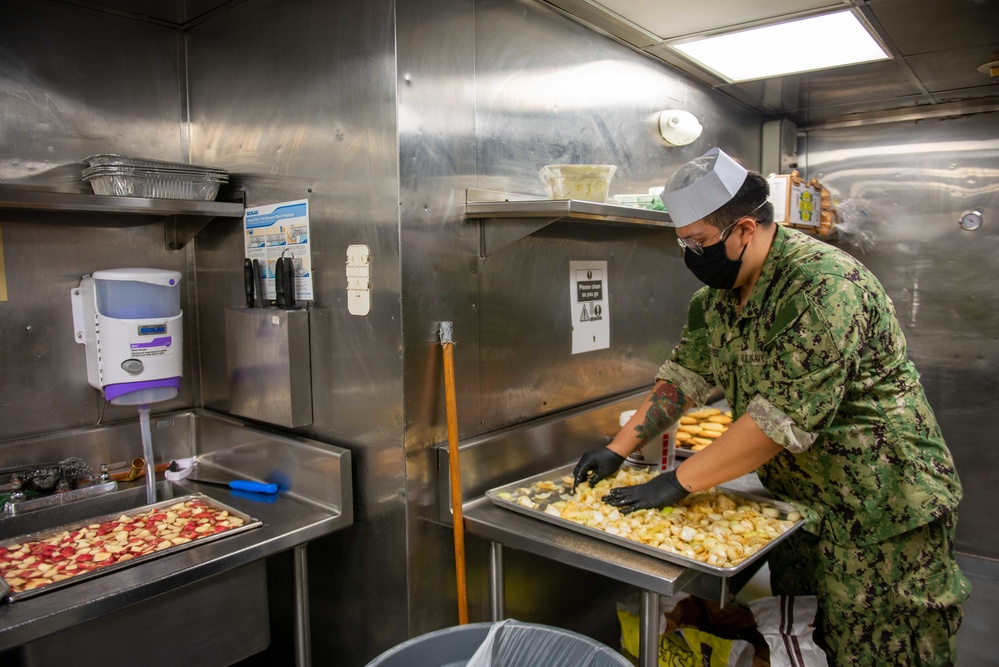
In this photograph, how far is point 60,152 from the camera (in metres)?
2.19

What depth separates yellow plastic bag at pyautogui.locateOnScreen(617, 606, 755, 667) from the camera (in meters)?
2.00

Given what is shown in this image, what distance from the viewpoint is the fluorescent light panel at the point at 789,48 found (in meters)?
2.37

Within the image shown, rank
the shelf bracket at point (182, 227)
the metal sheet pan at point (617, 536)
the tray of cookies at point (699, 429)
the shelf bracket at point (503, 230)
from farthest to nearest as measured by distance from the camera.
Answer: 1. the tray of cookies at point (699, 429)
2. the shelf bracket at point (182, 227)
3. the shelf bracket at point (503, 230)
4. the metal sheet pan at point (617, 536)

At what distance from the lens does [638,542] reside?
1.70 meters

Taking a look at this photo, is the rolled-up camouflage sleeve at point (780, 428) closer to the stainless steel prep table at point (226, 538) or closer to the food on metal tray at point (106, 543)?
the stainless steel prep table at point (226, 538)

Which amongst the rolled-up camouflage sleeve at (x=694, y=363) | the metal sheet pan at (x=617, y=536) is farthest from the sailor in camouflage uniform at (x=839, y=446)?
the rolled-up camouflage sleeve at (x=694, y=363)

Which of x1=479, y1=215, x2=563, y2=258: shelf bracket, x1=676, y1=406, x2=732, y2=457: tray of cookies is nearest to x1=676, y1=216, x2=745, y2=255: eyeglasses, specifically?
x1=479, y1=215, x2=563, y2=258: shelf bracket

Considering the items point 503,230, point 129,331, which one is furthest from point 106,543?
point 503,230

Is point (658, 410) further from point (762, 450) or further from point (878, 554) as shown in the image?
point (878, 554)

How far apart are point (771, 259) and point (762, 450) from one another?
0.52m

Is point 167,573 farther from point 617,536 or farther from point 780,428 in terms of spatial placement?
point 780,428

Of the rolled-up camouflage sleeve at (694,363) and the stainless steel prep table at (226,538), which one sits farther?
the rolled-up camouflage sleeve at (694,363)

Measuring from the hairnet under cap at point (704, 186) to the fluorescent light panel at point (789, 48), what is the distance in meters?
0.85

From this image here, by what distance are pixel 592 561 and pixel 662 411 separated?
27.4 inches
